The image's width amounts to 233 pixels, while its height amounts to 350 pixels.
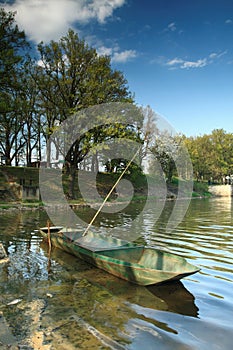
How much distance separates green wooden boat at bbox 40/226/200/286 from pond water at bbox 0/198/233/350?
384mm

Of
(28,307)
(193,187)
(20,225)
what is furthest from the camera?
(193,187)

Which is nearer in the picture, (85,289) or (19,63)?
(85,289)

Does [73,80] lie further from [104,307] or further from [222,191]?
[222,191]

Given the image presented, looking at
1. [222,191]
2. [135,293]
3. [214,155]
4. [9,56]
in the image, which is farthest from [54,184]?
[214,155]

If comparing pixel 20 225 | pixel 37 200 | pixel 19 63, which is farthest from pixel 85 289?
pixel 19 63

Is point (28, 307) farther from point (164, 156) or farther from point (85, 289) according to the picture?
point (164, 156)

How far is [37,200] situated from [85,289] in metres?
26.1

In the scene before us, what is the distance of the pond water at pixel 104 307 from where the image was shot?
582cm

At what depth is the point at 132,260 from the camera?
1001cm

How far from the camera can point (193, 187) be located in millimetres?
67812

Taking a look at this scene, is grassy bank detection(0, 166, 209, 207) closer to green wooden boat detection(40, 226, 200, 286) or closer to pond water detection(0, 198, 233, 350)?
green wooden boat detection(40, 226, 200, 286)

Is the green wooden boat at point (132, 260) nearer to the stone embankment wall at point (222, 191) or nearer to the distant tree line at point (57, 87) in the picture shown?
the distant tree line at point (57, 87)

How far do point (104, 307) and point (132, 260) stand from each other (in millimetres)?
2768

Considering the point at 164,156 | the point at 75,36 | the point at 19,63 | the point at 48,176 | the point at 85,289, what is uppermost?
the point at 75,36
